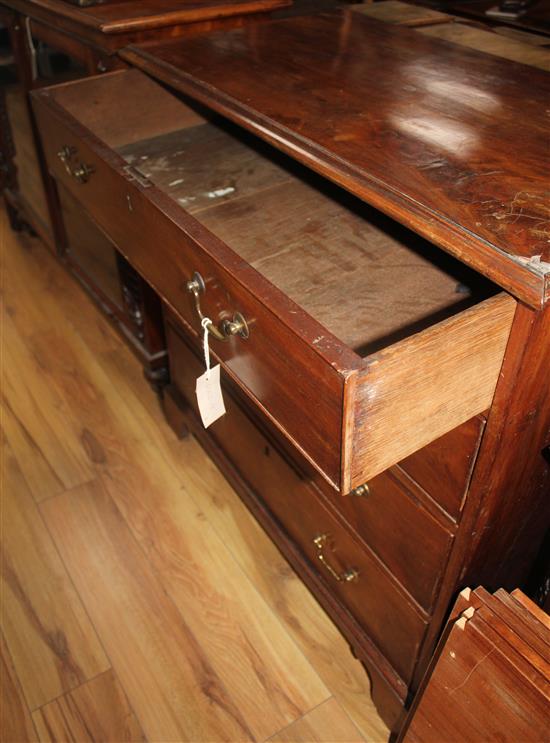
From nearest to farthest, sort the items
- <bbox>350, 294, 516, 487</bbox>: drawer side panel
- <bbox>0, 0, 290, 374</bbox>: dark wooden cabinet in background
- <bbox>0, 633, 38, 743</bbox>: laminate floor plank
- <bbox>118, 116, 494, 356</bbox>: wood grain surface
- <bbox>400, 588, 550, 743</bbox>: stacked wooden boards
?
<bbox>350, 294, 516, 487</bbox>: drawer side panel → <bbox>400, 588, 550, 743</bbox>: stacked wooden boards → <bbox>118, 116, 494, 356</bbox>: wood grain surface → <bbox>0, 633, 38, 743</bbox>: laminate floor plank → <bbox>0, 0, 290, 374</bbox>: dark wooden cabinet in background

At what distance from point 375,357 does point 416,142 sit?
1.07 feet

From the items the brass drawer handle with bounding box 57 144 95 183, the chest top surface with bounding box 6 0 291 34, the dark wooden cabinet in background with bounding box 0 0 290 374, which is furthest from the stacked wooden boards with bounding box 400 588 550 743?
the chest top surface with bounding box 6 0 291 34

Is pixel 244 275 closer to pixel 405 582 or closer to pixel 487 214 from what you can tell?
pixel 487 214

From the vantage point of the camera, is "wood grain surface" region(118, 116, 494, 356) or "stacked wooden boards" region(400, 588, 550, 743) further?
"wood grain surface" region(118, 116, 494, 356)

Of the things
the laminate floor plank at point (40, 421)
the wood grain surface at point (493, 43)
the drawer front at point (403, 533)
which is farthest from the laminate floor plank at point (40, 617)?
the wood grain surface at point (493, 43)

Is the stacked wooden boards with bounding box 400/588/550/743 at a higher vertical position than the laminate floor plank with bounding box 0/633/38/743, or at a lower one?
higher

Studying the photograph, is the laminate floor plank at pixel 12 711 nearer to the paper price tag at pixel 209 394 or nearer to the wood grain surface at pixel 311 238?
the paper price tag at pixel 209 394

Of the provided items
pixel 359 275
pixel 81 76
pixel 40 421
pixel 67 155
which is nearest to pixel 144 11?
pixel 81 76

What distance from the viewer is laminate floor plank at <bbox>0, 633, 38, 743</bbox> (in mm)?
1033

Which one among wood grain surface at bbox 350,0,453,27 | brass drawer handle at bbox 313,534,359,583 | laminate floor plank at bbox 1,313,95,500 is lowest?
laminate floor plank at bbox 1,313,95,500

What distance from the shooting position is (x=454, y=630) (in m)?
0.68

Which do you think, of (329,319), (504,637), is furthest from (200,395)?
(504,637)

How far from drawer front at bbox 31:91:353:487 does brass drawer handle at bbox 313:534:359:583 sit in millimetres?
397

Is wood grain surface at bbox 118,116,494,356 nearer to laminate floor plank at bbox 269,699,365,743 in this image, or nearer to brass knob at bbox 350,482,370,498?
brass knob at bbox 350,482,370,498
